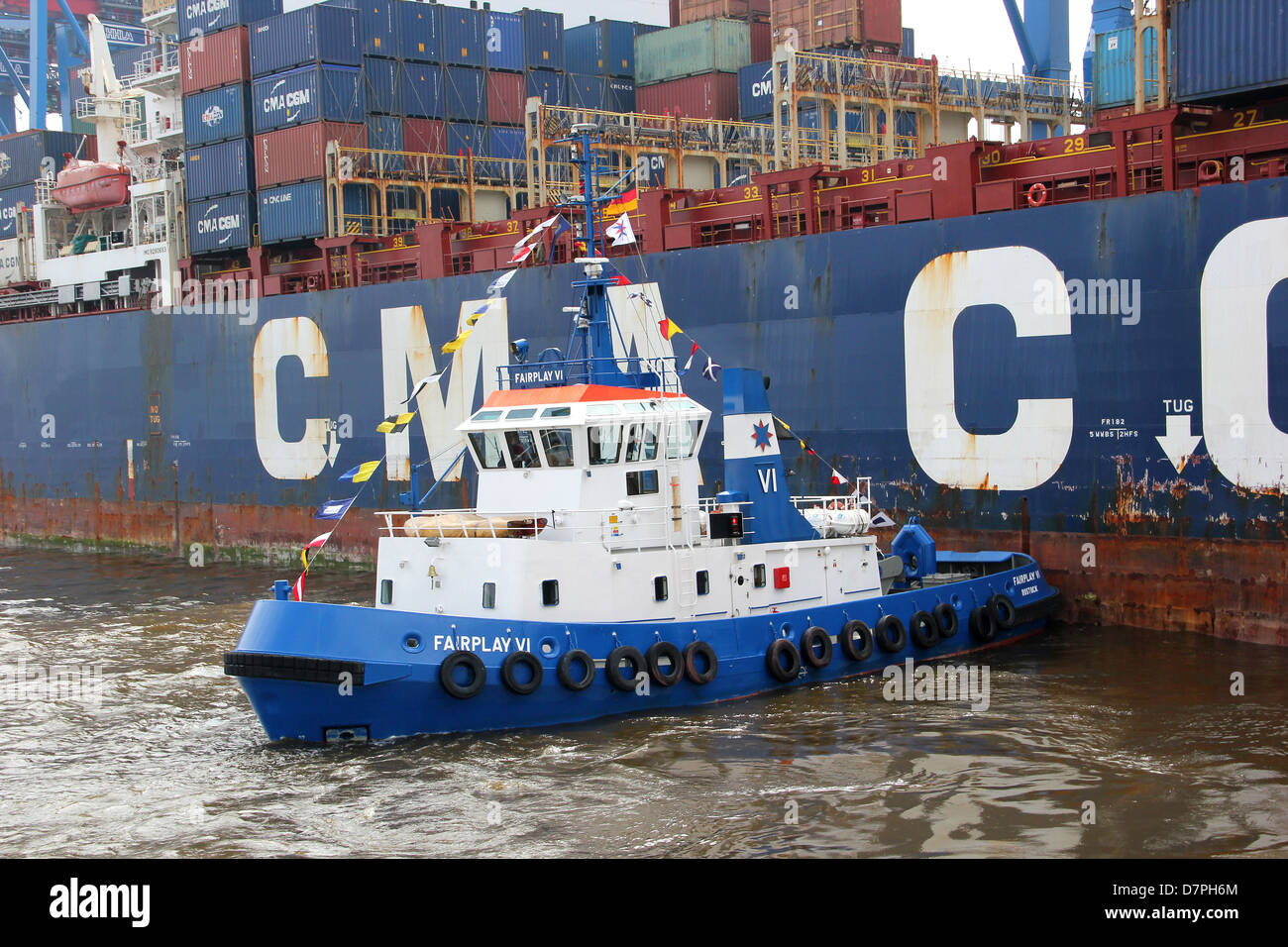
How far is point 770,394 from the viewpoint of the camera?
21.1 meters

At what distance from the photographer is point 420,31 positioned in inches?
1241

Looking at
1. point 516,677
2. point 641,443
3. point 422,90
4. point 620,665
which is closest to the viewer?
point 516,677

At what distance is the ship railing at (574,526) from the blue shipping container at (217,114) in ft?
68.0

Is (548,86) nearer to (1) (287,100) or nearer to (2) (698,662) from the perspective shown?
(1) (287,100)

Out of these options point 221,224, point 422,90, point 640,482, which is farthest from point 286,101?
point 640,482

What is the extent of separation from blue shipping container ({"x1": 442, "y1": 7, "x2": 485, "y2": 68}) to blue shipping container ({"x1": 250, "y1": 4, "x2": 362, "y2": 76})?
267 cm

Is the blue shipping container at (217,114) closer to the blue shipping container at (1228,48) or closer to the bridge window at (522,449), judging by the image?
the bridge window at (522,449)

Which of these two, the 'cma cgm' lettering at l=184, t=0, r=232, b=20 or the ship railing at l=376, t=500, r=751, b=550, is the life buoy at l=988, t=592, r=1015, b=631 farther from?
the 'cma cgm' lettering at l=184, t=0, r=232, b=20

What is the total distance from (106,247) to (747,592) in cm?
2800

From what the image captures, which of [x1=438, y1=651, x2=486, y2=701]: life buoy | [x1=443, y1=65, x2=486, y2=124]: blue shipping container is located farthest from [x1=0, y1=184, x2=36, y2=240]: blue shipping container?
[x1=438, y1=651, x2=486, y2=701]: life buoy

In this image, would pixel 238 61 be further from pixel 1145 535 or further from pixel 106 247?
pixel 1145 535

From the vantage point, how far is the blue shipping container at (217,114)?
31.5 meters

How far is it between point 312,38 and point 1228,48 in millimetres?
20226

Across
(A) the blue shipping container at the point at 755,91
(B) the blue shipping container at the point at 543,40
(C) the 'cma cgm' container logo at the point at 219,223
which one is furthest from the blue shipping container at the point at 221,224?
(A) the blue shipping container at the point at 755,91
